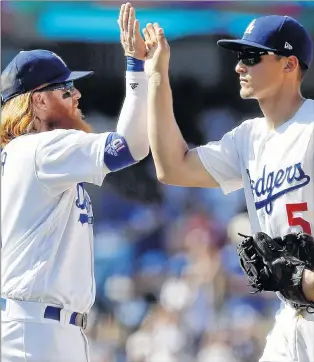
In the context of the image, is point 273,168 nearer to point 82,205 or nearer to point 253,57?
point 253,57

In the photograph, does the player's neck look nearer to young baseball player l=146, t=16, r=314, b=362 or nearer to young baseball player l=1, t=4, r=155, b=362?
young baseball player l=146, t=16, r=314, b=362

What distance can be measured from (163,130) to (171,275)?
317 cm

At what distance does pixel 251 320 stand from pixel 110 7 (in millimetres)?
2456

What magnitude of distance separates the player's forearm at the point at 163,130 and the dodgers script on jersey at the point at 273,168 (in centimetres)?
10

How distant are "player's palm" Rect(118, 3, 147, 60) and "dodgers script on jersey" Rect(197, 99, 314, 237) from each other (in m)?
0.45

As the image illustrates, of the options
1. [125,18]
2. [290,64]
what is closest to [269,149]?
[290,64]

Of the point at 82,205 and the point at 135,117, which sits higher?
the point at 135,117

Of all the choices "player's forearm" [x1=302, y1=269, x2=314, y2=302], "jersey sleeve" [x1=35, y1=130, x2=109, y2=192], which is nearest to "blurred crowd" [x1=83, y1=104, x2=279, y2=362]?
"jersey sleeve" [x1=35, y1=130, x2=109, y2=192]

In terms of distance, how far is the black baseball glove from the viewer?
114 inches

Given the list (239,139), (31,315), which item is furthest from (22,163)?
(239,139)

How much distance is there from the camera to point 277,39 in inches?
122

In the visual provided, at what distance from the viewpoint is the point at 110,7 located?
6176 millimetres

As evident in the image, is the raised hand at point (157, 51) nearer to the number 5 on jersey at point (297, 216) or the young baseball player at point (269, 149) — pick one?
the young baseball player at point (269, 149)

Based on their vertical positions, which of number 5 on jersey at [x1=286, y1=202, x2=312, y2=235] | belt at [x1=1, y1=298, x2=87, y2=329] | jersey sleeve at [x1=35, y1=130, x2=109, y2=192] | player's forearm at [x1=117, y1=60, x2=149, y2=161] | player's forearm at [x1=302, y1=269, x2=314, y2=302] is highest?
player's forearm at [x1=117, y1=60, x2=149, y2=161]
